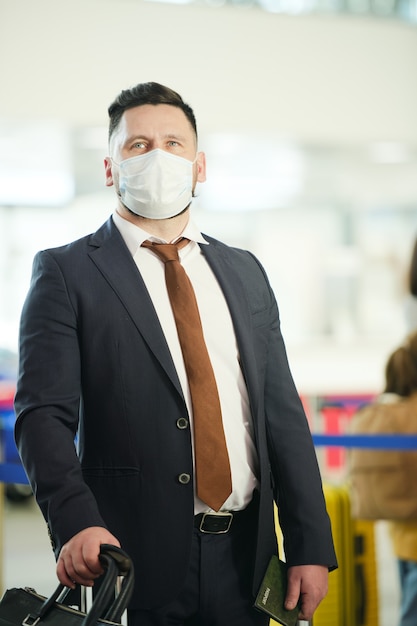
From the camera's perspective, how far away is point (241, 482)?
2053 mm

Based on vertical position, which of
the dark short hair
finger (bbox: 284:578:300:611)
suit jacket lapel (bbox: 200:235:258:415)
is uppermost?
the dark short hair

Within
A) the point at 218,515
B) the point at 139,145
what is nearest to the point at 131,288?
the point at 139,145

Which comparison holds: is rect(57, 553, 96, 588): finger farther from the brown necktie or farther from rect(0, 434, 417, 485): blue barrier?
Result: rect(0, 434, 417, 485): blue barrier

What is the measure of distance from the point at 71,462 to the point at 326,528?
0.68m

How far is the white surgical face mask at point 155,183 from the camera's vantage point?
214cm

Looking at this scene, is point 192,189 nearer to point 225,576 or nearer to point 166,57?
point 225,576

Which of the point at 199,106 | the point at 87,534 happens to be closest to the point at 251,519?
the point at 87,534

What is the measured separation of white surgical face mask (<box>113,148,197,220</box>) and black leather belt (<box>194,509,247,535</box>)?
0.75 m

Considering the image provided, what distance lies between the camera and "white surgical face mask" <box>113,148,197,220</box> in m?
2.14

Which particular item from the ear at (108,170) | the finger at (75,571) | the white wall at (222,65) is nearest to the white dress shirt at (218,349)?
the ear at (108,170)

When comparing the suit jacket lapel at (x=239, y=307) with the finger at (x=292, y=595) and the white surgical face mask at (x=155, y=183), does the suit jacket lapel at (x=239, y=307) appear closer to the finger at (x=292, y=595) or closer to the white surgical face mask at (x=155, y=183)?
the white surgical face mask at (x=155, y=183)

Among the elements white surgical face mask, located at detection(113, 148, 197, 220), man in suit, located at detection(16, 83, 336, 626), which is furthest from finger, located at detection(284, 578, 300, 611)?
white surgical face mask, located at detection(113, 148, 197, 220)

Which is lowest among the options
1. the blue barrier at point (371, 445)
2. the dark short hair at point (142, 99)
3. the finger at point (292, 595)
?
the finger at point (292, 595)

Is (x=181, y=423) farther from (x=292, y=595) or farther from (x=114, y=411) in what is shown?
(x=292, y=595)
